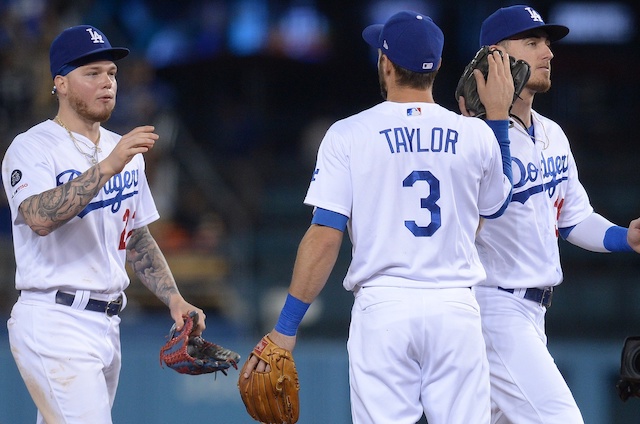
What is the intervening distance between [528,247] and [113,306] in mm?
1757

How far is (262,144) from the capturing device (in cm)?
1060

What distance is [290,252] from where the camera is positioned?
8.50 metres

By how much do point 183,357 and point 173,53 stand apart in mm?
7612

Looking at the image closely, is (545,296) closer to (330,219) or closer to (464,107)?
(464,107)

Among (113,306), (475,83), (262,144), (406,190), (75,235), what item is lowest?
(262,144)

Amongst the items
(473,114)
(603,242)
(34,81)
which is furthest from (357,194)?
(34,81)

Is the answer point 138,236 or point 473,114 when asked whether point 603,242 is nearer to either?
point 473,114

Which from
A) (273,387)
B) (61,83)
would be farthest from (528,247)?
(61,83)

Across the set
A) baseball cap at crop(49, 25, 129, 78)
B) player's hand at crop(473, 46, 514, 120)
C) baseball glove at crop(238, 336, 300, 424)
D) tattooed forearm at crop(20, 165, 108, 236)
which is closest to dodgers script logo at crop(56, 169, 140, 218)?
tattooed forearm at crop(20, 165, 108, 236)

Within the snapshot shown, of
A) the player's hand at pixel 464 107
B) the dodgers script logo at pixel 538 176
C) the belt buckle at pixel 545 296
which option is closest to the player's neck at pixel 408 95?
the player's hand at pixel 464 107

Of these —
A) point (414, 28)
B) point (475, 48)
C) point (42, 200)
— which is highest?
point (414, 28)

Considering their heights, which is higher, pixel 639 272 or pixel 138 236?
pixel 138 236

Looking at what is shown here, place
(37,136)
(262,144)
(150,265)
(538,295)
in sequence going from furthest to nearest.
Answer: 1. (262,144)
2. (150,265)
3. (538,295)
4. (37,136)

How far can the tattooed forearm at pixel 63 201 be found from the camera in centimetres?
402
